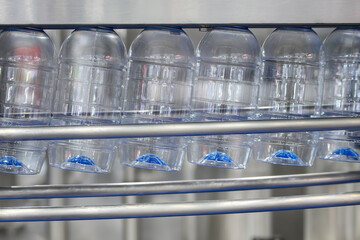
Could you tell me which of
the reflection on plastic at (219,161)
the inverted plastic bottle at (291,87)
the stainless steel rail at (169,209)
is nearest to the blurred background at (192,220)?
the inverted plastic bottle at (291,87)

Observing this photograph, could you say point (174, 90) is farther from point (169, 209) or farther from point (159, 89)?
point (169, 209)

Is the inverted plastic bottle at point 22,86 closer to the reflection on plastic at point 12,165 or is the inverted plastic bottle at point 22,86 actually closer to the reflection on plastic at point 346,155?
the reflection on plastic at point 12,165

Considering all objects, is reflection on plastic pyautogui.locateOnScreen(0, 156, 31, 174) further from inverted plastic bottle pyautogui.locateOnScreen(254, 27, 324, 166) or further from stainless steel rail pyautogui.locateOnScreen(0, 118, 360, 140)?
inverted plastic bottle pyautogui.locateOnScreen(254, 27, 324, 166)

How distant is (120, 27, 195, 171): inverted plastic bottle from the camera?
86 cm

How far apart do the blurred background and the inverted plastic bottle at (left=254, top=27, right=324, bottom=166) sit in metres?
0.81

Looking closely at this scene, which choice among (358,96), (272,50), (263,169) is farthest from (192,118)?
(263,169)

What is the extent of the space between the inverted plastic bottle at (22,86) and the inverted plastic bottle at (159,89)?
15 cm

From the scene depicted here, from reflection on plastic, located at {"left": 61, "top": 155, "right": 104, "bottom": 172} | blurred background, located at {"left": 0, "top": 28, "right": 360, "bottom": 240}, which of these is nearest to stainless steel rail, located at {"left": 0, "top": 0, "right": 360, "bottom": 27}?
reflection on plastic, located at {"left": 61, "top": 155, "right": 104, "bottom": 172}

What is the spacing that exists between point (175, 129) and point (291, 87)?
344 millimetres

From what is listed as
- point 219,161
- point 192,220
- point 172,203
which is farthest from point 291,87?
point 192,220

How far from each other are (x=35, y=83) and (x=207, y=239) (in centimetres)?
128

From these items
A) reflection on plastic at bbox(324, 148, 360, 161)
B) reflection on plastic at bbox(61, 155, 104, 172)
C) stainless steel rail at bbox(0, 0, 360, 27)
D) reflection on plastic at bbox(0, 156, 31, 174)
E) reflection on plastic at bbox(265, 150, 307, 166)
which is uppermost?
stainless steel rail at bbox(0, 0, 360, 27)

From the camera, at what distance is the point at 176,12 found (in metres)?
0.73

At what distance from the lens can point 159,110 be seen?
86 cm
